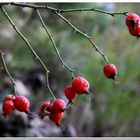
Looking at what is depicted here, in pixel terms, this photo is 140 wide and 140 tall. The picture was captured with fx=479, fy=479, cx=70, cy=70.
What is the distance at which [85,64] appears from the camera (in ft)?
7.26

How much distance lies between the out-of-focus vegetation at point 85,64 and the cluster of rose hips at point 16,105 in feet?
3.93

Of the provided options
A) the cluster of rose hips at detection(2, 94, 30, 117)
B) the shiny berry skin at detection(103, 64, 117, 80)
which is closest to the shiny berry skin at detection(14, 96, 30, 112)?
the cluster of rose hips at detection(2, 94, 30, 117)

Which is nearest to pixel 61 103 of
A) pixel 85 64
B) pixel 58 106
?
pixel 58 106

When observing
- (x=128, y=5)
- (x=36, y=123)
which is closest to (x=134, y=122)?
(x=128, y=5)

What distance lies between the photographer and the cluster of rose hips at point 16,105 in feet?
2.31

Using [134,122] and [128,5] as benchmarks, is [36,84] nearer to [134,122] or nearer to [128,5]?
[134,122]

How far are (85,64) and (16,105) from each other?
4.95 feet

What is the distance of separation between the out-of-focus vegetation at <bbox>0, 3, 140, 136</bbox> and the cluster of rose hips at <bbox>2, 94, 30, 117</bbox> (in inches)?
47.1

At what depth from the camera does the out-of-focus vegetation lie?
6.82 feet

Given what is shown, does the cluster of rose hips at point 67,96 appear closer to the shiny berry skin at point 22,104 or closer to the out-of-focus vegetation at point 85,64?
the shiny berry skin at point 22,104

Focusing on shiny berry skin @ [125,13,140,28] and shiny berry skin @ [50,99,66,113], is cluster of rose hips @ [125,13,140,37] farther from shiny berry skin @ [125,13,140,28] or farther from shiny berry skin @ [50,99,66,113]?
shiny berry skin @ [50,99,66,113]

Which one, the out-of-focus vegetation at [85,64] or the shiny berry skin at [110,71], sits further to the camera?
the out-of-focus vegetation at [85,64]

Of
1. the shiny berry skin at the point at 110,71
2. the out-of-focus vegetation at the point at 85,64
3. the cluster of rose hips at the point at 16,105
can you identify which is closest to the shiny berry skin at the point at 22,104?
the cluster of rose hips at the point at 16,105

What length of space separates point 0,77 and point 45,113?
115cm
